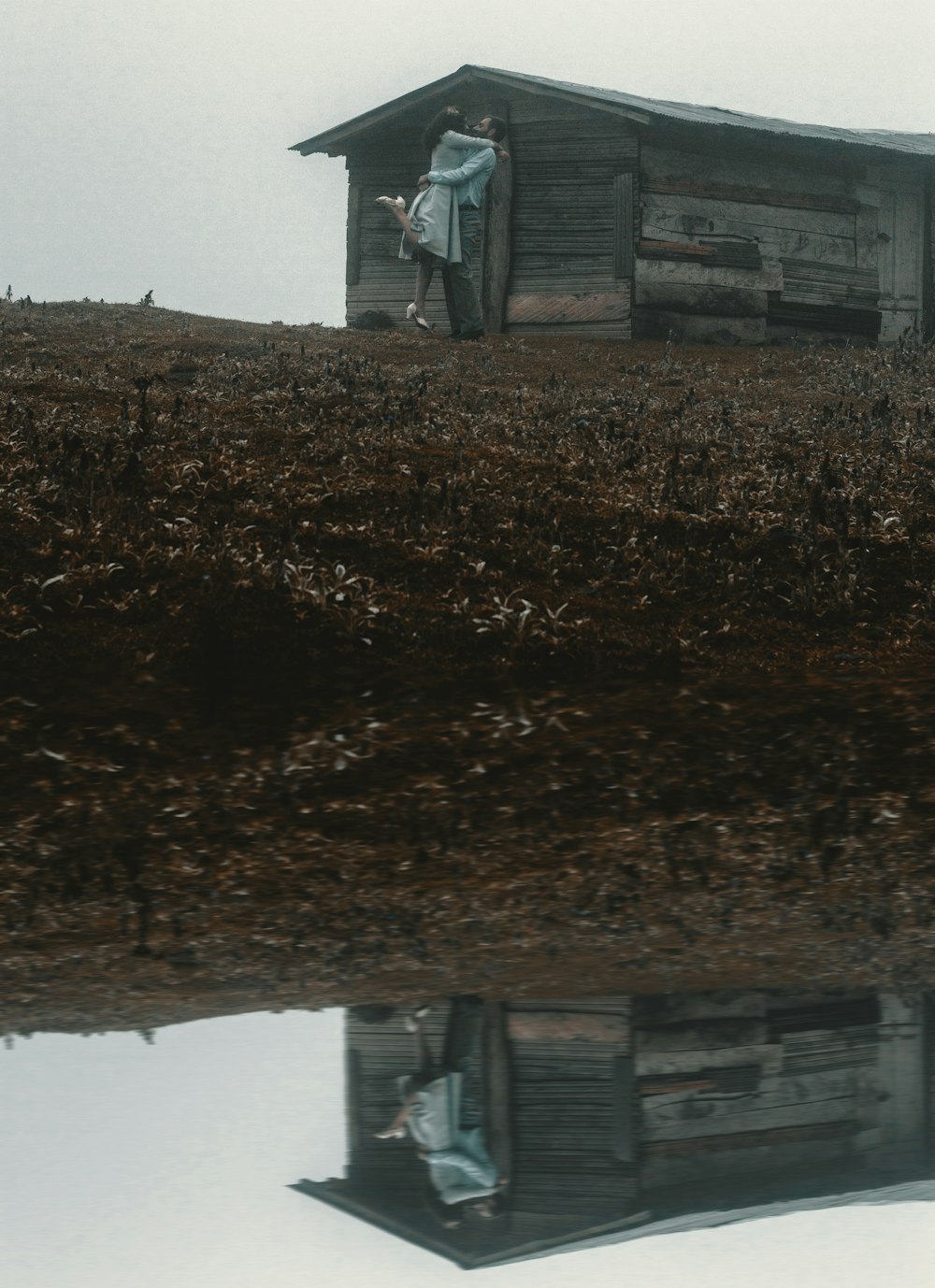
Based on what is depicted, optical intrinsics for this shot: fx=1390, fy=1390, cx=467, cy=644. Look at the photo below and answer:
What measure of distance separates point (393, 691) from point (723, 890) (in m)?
2.50

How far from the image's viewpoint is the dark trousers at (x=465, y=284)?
19.7 meters

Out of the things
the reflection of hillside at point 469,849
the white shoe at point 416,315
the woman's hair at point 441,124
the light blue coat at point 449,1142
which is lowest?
the light blue coat at point 449,1142

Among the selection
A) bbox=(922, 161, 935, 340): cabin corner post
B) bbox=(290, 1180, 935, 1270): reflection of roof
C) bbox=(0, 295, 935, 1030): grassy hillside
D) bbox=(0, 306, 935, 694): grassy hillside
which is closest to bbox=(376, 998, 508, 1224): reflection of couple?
bbox=(290, 1180, 935, 1270): reflection of roof

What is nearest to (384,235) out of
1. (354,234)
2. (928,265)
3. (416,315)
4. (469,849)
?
(354,234)

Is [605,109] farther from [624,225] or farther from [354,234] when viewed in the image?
[354,234]

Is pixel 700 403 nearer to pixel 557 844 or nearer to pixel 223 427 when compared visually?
pixel 223 427

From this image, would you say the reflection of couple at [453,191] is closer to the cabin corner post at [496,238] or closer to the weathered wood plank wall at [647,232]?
the cabin corner post at [496,238]

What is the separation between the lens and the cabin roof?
70.4ft

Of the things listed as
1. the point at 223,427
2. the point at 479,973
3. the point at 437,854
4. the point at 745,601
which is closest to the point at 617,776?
the point at 437,854

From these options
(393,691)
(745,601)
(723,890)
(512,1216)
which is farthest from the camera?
(745,601)

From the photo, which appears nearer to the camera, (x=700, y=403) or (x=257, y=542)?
(x=257, y=542)

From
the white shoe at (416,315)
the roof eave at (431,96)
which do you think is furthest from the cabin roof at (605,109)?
the white shoe at (416,315)

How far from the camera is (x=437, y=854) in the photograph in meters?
6.50

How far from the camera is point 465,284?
66.0 ft
